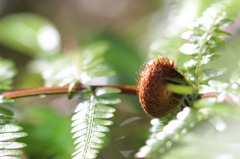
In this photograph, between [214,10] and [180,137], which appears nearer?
[180,137]

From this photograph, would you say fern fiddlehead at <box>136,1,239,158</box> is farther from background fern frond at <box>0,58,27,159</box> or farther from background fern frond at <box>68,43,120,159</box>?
background fern frond at <box>0,58,27,159</box>

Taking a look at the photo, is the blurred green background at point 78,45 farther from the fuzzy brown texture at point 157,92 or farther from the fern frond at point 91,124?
the fuzzy brown texture at point 157,92

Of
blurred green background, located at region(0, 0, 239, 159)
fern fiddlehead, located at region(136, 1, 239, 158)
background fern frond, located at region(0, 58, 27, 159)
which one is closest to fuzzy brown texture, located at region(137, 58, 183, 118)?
fern fiddlehead, located at region(136, 1, 239, 158)

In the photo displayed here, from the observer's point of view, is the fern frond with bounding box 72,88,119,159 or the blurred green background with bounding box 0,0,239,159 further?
the blurred green background with bounding box 0,0,239,159

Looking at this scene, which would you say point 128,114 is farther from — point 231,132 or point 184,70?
point 231,132

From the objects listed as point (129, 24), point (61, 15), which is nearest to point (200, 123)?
point (129, 24)

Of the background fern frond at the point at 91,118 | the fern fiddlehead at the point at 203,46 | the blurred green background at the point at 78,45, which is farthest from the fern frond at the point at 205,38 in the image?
the blurred green background at the point at 78,45
